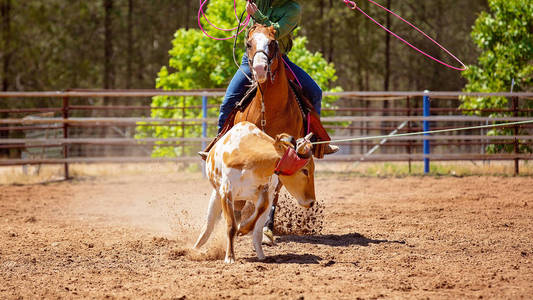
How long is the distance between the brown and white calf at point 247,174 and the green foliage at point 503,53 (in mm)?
11321

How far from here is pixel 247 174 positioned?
16.4 ft

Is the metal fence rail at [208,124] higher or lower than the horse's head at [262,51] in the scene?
lower

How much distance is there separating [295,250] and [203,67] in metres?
12.9

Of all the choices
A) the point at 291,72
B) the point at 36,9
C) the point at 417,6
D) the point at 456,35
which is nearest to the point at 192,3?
the point at 36,9

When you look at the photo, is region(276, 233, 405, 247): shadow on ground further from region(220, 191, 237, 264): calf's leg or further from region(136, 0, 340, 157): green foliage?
region(136, 0, 340, 157): green foliage

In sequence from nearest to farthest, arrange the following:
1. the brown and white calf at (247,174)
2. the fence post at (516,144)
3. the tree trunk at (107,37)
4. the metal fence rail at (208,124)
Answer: the brown and white calf at (247,174) → the metal fence rail at (208,124) → the fence post at (516,144) → the tree trunk at (107,37)

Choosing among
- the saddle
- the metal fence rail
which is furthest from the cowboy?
the metal fence rail

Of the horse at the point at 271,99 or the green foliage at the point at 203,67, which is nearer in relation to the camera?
the horse at the point at 271,99

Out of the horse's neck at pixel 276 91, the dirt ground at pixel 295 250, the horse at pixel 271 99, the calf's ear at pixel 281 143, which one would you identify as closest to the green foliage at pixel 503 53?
the dirt ground at pixel 295 250

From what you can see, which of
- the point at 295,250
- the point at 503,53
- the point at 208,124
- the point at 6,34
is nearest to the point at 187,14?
the point at 6,34

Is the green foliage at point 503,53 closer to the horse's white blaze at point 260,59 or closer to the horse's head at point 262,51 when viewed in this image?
the horse's head at point 262,51

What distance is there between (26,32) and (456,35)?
20.1 meters

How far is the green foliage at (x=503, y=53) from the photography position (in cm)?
1559

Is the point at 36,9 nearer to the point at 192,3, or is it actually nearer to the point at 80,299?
the point at 192,3
